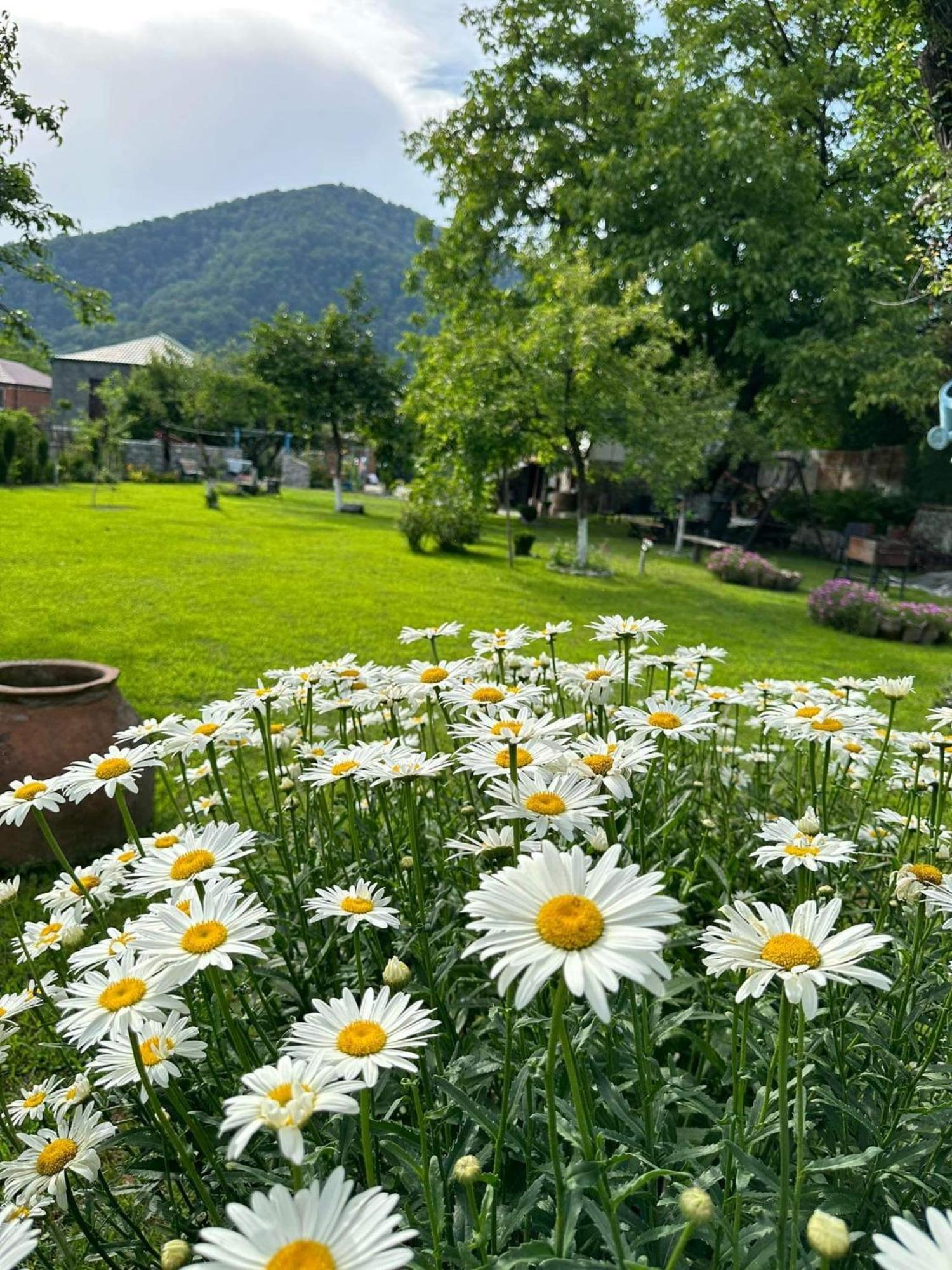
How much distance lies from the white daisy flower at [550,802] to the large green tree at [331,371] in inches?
789

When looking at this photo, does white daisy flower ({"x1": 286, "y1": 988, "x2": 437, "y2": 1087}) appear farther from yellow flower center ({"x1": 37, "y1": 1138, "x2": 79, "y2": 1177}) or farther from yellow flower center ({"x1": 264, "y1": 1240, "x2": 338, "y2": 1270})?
yellow flower center ({"x1": 37, "y1": 1138, "x2": 79, "y2": 1177})

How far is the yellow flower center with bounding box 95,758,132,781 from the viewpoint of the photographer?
5.17ft

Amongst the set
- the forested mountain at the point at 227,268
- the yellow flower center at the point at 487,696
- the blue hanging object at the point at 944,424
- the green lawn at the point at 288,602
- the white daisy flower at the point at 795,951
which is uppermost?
the forested mountain at the point at 227,268

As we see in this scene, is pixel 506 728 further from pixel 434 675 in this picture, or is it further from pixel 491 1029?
pixel 491 1029

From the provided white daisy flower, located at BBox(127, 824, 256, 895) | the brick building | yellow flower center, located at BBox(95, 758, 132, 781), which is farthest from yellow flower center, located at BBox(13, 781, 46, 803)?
the brick building

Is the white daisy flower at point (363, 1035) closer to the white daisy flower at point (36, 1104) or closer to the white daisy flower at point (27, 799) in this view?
the white daisy flower at point (36, 1104)

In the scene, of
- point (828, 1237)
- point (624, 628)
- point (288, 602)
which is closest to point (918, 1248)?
point (828, 1237)

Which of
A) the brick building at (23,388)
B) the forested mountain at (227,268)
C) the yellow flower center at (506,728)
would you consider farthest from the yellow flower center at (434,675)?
the forested mountain at (227,268)

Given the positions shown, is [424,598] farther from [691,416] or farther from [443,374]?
[691,416]

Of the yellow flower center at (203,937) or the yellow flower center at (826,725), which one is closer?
the yellow flower center at (203,937)

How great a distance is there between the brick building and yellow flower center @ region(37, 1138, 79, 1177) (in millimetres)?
42604

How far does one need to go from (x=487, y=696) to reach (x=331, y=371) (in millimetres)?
21108

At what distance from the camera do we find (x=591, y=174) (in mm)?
15109

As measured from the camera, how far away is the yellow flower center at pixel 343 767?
156 cm
